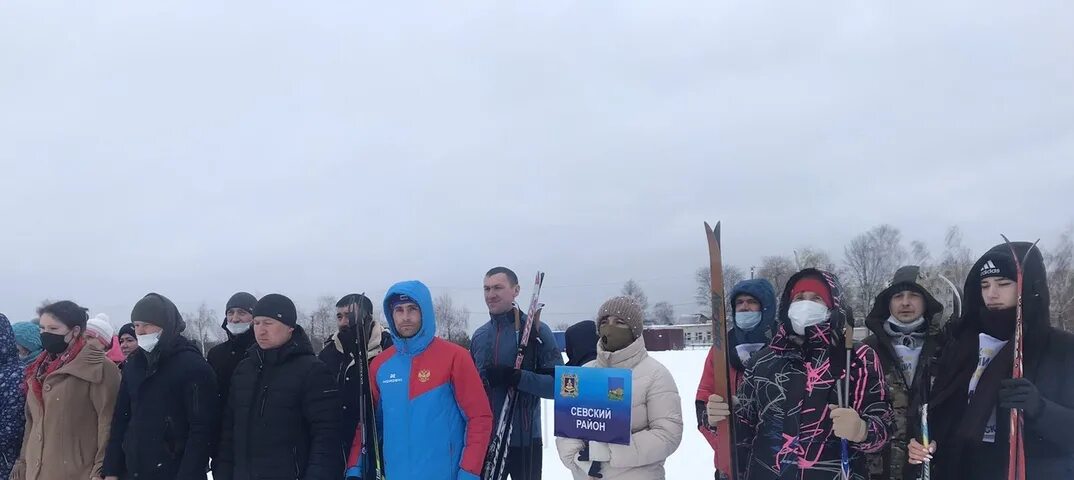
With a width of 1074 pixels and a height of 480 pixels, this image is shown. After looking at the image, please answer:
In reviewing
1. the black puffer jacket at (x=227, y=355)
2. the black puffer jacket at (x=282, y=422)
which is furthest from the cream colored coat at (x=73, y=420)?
the black puffer jacket at (x=282, y=422)

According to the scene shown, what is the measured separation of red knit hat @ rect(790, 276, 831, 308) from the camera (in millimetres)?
3227

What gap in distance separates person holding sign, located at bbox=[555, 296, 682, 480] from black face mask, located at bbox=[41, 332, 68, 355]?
3.65 m

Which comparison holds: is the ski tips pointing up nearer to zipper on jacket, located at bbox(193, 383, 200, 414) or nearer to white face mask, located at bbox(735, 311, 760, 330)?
white face mask, located at bbox(735, 311, 760, 330)

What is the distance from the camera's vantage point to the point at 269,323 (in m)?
3.96

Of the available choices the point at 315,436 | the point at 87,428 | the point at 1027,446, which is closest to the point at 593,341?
the point at 315,436

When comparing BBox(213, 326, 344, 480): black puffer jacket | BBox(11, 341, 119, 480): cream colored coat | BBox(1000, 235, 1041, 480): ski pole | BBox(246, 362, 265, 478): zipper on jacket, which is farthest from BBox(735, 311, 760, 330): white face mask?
BBox(11, 341, 119, 480): cream colored coat

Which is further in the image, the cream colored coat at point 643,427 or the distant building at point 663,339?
the distant building at point 663,339

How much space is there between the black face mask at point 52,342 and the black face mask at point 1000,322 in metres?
5.61

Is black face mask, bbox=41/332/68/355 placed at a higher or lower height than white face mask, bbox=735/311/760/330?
lower

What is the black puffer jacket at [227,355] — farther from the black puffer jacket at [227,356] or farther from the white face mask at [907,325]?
the white face mask at [907,325]

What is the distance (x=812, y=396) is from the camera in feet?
10.1

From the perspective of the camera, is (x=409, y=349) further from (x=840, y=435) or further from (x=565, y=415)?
(x=840, y=435)

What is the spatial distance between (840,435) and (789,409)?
262 millimetres

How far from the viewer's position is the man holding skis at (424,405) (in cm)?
371
